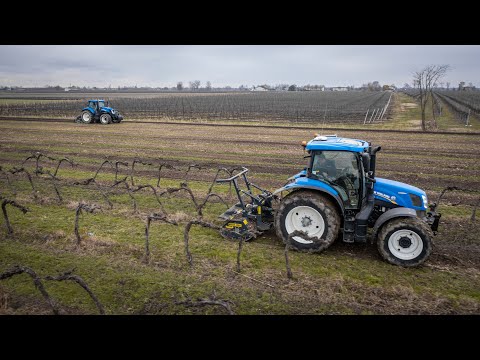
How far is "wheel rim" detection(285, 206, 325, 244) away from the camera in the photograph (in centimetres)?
750

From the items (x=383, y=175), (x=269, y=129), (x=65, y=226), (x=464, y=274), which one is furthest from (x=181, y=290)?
(x=269, y=129)

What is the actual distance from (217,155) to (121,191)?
23.3 feet

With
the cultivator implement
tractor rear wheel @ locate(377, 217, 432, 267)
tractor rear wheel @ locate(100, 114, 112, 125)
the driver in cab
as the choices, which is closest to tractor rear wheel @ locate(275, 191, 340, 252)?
the driver in cab

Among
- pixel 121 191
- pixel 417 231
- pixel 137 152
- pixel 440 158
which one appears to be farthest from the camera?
pixel 137 152

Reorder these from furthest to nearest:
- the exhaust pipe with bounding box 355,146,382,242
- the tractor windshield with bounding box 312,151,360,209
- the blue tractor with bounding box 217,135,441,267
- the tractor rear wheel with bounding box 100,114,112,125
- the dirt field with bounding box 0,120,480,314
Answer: the tractor rear wheel with bounding box 100,114,112,125, the tractor windshield with bounding box 312,151,360,209, the exhaust pipe with bounding box 355,146,382,242, the blue tractor with bounding box 217,135,441,267, the dirt field with bounding box 0,120,480,314

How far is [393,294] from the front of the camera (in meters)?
6.14

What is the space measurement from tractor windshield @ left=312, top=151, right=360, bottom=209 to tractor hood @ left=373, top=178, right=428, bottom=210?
0.52 meters

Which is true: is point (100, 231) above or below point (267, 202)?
below

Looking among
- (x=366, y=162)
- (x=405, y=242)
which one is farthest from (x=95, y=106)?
(x=405, y=242)

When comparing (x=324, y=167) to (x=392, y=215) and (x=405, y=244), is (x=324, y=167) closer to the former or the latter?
(x=392, y=215)

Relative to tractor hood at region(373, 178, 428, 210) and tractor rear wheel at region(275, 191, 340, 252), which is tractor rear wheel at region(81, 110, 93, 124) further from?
tractor hood at region(373, 178, 428, 210)

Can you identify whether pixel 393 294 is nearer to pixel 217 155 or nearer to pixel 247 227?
pixel 247 227

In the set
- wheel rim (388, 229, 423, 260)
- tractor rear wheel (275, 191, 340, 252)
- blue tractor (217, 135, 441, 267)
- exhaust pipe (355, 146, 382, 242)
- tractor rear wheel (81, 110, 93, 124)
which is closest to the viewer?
wheel rim (388, 229, 423, 260)

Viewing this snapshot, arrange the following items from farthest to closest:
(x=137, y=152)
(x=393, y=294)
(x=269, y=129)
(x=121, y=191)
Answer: (x=269, y=129) < (x=137, y=152) < (x=121, y=191) < (x=393, y=294)
